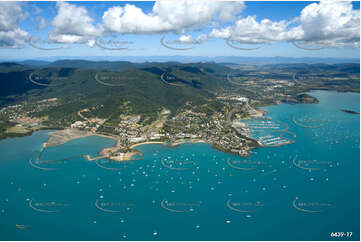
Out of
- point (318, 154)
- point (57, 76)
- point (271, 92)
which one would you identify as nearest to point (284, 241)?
point (318, 154)

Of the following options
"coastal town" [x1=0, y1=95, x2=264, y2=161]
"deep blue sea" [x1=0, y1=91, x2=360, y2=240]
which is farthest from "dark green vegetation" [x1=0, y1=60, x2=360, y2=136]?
"deep blue sea" [x1=0, y1=91, x2=360, y2=240]

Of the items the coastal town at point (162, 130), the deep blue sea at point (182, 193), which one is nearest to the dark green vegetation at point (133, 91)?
the coastal town at point (162, 130)

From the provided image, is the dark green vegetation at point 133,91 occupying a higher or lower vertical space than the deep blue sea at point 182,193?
higher

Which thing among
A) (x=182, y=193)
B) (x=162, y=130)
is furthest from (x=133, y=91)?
(x=182, y=193)

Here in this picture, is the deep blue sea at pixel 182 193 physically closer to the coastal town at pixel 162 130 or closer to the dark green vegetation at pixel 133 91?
the coastal town at pixel 162 130

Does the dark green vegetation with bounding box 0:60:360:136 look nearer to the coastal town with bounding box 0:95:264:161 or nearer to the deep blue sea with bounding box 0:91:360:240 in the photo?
the coastal town with bounding box 0:95:264:161

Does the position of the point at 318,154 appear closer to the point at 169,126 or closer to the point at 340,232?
the point at 340,232
